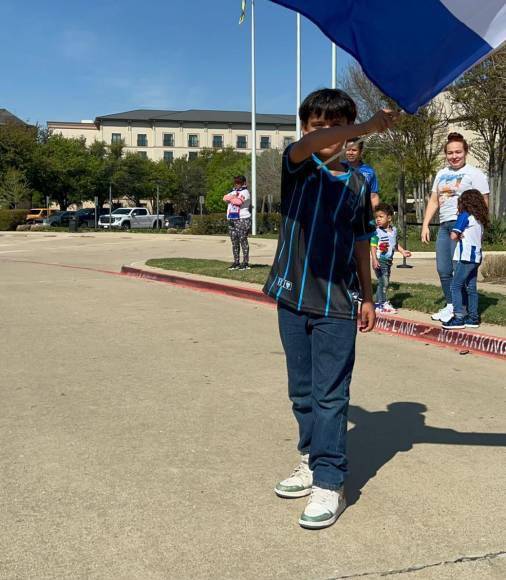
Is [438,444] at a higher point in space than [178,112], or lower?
lower

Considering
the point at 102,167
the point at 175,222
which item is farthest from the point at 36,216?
the point at 175,222

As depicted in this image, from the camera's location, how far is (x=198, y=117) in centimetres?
11825

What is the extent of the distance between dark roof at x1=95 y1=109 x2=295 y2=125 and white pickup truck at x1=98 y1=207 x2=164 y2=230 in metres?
60.6

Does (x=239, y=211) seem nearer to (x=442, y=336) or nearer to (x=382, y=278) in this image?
(x=382, y=278)

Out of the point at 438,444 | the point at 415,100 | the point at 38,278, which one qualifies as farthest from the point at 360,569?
the point at 38,278

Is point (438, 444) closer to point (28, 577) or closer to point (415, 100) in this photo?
point (415, 100)

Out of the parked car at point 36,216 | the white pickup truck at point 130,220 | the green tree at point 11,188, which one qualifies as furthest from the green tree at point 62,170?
the white pickup truck at point 130,220

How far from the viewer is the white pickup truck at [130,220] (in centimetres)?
5291

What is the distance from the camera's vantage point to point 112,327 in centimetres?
838

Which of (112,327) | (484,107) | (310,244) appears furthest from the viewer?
(484,107)

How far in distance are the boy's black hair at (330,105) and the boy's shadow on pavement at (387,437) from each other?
5.99 ft

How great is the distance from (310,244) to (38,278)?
11504mm

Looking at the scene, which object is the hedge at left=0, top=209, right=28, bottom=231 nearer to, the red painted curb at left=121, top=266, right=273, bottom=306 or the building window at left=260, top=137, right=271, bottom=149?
the red painted curb at left=121, top=266, right=273, bottom=306

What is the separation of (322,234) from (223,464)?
1.46 m
